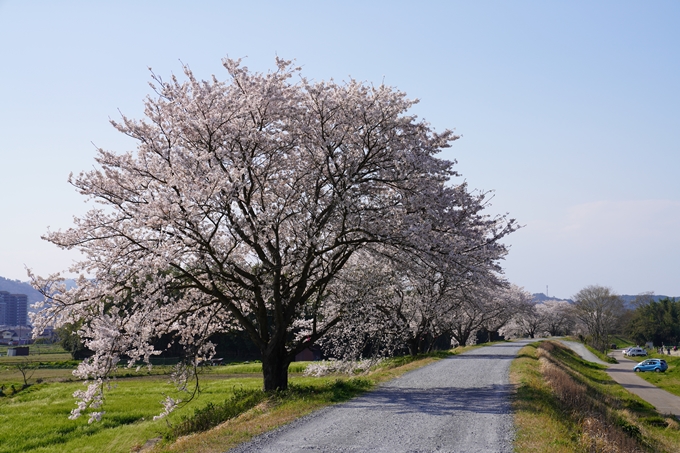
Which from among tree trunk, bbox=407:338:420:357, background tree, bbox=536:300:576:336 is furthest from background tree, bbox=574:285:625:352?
tree trunk, bbox=407:338:420:357

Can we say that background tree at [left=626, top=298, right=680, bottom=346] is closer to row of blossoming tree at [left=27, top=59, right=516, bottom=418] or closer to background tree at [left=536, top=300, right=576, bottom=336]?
background tree at [left=536, top=300, right=576, bottom=336]

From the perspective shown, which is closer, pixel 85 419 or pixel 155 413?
pixel 85 419

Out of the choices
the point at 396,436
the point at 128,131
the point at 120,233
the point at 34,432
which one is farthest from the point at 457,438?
the point at 34,432

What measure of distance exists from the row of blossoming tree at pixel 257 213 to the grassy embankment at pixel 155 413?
2325 mm

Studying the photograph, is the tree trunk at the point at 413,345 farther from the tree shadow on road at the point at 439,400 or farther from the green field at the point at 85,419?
the tree shadow on road at the point at 439,400

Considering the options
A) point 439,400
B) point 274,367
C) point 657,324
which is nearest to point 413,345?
point 274,367

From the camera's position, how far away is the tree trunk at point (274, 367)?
1873 centimetres

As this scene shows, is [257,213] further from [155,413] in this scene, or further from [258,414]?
[155,413]

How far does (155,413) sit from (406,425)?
18447 millimetres

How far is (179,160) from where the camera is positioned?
1573 centimetres

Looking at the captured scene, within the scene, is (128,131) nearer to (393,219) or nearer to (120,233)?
(120,233)

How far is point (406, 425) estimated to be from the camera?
1220 centimetres

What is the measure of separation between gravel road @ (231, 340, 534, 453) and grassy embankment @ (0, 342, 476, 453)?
0.75 metres

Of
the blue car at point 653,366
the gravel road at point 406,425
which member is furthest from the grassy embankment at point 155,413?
the blue car at point 653,366
